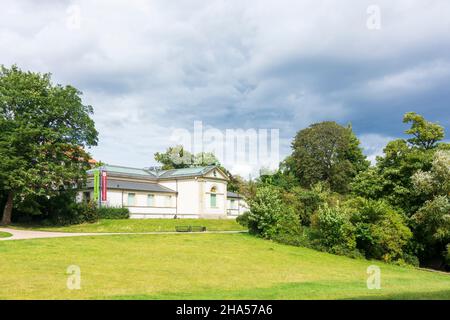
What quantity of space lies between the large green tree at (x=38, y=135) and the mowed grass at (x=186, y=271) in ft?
35.9

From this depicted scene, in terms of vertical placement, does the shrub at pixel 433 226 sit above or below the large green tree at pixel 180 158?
below

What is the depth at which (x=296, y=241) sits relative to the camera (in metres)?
28.4

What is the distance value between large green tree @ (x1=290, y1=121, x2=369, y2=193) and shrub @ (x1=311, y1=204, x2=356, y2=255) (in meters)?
22.1

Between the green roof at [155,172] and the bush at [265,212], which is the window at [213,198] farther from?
the bush at [265,212]

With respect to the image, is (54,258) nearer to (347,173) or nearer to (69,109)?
(69,109)

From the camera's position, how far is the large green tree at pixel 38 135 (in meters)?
32.0

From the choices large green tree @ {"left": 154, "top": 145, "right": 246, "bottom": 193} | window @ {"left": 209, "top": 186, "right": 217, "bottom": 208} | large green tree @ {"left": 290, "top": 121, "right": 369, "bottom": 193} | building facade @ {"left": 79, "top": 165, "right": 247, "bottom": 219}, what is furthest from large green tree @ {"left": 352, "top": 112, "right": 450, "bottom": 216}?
large green tree @ {"left": 154, "top": 145, "right": 246, "bottom": 193}

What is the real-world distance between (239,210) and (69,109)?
30.7m

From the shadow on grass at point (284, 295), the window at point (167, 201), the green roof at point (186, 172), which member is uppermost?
the green roof at point (186, 172)

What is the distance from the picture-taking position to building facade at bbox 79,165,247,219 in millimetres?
44938

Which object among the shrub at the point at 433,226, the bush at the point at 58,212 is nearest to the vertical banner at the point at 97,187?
the bush at the point at 58,212

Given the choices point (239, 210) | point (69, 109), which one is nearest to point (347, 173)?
point (239, 210)

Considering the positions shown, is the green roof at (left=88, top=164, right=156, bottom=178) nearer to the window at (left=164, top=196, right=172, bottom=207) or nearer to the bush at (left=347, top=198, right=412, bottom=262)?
the window at (left=164, top=196, right=172, bottom=207)

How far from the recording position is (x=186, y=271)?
16094 millimetres
